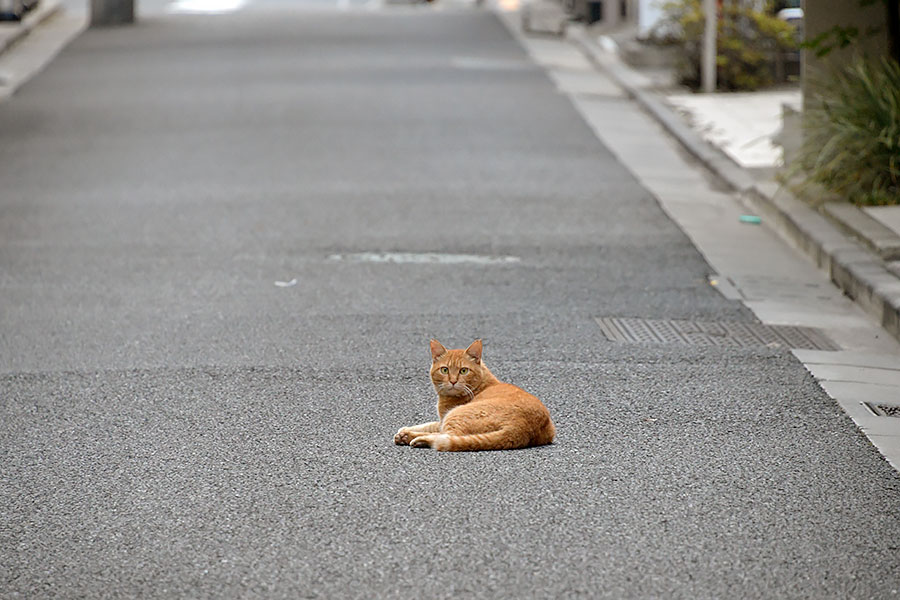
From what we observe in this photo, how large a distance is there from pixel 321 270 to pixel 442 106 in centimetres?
1008

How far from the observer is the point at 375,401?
7.17 m

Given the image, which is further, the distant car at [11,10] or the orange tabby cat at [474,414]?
the distant car at [11,10]

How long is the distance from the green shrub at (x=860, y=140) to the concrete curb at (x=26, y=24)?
59.4 feet

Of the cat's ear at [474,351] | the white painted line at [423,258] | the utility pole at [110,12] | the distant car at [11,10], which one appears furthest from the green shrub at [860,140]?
the utility pole at [110,12]

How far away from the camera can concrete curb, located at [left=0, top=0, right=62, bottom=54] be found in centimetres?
2703

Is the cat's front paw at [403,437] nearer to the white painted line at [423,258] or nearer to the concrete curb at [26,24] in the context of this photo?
the white painted line at [423,258]

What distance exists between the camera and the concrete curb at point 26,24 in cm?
2703

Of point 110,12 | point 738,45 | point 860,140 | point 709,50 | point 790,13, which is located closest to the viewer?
point 860,140

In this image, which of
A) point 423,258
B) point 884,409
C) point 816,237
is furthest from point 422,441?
point 816,237

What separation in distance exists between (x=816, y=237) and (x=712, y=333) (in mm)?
2455

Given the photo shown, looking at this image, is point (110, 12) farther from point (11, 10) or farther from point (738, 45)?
point (738, 45)

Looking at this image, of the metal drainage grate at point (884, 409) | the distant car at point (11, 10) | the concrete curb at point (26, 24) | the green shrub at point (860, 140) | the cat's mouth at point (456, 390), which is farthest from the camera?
the distant car at point (11, 10)

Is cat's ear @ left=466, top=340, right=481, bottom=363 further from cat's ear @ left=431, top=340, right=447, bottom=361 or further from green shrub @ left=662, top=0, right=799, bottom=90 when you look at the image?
green shrub @ left=662, top=0, right=799, bottom=90

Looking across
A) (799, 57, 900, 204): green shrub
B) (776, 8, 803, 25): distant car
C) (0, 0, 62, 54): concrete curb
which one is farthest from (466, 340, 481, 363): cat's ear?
(776, 8, 803, 25): distant car
